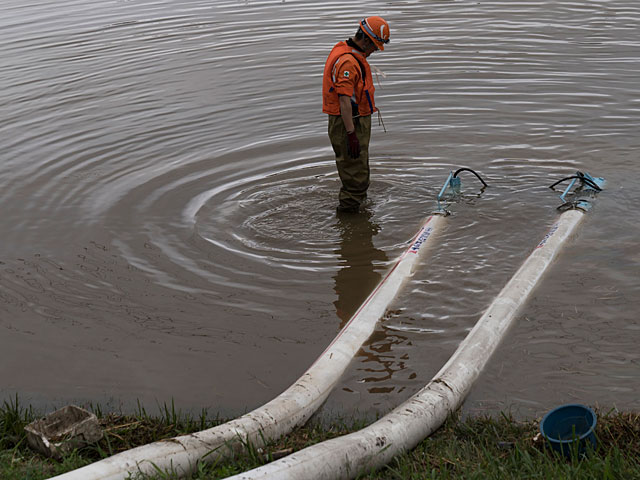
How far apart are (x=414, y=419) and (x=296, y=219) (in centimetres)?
415

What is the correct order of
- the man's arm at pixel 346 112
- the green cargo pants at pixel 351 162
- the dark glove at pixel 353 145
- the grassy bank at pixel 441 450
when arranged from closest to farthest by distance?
the grassy bank at pixel 441 450 < the man's arm at pixel 346 112 < the dark glove at pixel 353 145 < the green cargo pants at pixel 351 162

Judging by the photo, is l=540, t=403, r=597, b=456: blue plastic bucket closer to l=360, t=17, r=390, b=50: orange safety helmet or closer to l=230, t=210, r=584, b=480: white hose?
l=230, t=210, r=584, b=480: white hose

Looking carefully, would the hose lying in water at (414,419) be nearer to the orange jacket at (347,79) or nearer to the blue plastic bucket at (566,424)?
the blue plastic bucket at (566,424)

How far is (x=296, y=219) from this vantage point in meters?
8.37

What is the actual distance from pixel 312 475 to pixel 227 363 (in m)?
2.14

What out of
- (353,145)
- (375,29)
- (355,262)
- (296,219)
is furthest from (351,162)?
(375,29)

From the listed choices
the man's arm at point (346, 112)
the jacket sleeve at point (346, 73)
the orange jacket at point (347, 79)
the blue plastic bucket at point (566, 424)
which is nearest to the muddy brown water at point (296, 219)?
the blue plastic bucket at point (566, 424)

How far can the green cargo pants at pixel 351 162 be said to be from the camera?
7.87m

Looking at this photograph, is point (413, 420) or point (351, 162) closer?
point (413, 420)

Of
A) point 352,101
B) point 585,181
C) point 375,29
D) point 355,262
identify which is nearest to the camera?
point 375,29

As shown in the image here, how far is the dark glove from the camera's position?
25.3 ft

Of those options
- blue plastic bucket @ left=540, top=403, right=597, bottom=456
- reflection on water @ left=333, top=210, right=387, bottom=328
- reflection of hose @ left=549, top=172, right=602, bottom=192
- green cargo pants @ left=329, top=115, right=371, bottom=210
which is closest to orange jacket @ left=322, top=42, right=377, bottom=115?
green cargo pants @ left=329, top=115, right=371, bottom=210

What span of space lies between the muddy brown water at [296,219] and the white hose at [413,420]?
193 millimetres

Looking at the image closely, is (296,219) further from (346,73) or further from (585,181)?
(585,181)
